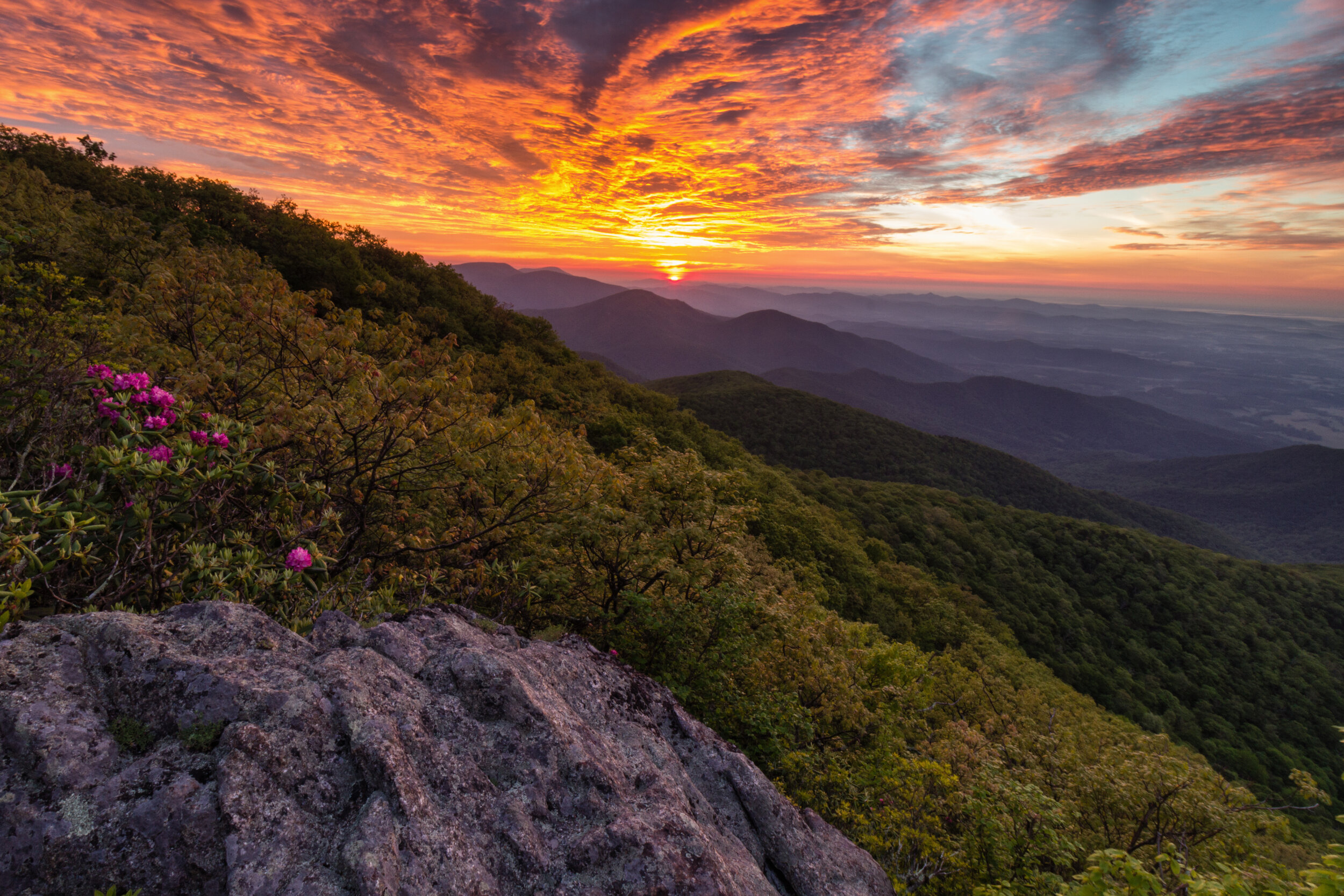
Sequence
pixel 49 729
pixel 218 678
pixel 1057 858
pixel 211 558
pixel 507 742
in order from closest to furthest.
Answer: pixel 49 729 < pixel 218 678 < pixel 507 742 < pixel 211 558 < pixel 1057 858

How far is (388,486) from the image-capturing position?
9.32 metres

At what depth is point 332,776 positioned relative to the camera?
412 cm

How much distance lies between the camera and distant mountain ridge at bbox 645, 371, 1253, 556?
137000mm

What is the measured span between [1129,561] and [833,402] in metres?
88.0

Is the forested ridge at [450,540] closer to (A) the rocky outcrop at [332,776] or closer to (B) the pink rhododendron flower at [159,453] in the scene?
(B) the pink rhododendron flower at [159,453]

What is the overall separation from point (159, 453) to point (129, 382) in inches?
56.5

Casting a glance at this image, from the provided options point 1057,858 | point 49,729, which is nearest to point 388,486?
point 49,729

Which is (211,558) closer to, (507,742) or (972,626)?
(507,742)

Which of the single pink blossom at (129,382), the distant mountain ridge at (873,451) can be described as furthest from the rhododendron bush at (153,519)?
the distant mountain ridge at (873,451)

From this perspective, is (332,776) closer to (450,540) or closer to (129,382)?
(129,382)

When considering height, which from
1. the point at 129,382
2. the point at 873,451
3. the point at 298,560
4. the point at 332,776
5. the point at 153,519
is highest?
A: the point at 129,382

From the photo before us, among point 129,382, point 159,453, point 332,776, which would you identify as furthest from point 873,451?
point 332,776

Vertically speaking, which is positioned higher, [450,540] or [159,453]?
[159,453]

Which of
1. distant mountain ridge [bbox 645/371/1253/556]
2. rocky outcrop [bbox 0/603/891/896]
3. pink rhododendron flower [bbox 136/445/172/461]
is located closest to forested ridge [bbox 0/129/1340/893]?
pink rhododendron flower [bbox 136/445/172/461]
